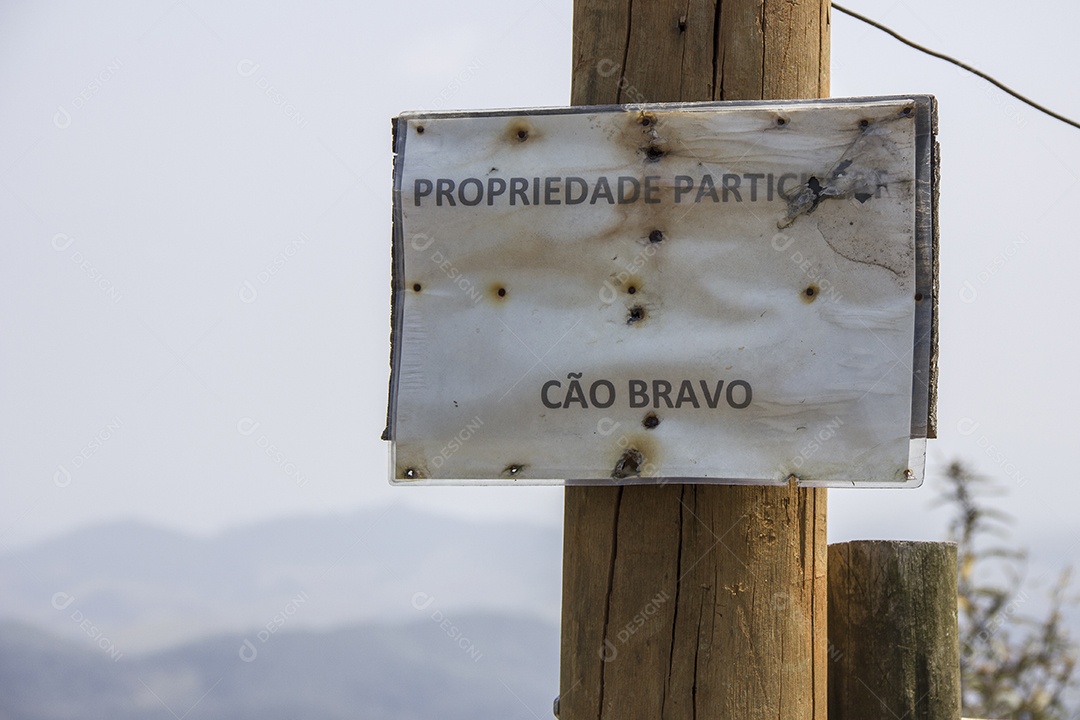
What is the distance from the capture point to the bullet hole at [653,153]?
71.1 inches

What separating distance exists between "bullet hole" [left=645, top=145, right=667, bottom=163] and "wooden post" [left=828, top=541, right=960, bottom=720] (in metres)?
0.89

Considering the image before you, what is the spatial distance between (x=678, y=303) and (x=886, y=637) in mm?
861

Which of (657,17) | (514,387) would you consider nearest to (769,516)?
(514,387)

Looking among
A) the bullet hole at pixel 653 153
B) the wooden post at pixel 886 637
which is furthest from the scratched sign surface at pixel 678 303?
the wooden post at pixel 886 637

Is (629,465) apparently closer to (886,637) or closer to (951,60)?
(886,637)

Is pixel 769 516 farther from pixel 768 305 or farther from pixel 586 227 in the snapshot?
pixel 586 227

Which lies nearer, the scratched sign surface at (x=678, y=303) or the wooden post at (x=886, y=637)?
the scratched sign surface at (x=678, y=303)

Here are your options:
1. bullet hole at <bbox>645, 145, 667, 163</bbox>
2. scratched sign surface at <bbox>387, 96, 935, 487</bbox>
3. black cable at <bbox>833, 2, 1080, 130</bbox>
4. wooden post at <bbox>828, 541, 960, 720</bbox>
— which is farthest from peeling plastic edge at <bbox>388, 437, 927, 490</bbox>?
black cable at <bbox>833, 2, 1080, 130</bbox>

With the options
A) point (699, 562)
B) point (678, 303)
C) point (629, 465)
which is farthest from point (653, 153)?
point (699, 562)

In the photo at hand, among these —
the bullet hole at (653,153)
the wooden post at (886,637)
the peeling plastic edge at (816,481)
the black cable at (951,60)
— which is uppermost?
the black cable at (951,60)

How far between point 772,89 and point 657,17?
0.80ft

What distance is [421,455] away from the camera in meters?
1.84

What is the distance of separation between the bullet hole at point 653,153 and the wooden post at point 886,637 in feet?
2.91

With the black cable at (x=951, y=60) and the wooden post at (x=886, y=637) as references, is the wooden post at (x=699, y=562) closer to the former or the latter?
the wooden post at (x=886, y=637)
